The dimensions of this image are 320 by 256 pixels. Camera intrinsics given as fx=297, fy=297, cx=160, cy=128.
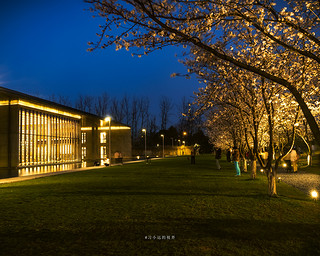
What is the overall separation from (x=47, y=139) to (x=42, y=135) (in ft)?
4.83

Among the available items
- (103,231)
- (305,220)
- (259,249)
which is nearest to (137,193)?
(103,231)

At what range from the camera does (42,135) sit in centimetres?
3922

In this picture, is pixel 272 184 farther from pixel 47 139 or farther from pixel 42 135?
pixel 47 139

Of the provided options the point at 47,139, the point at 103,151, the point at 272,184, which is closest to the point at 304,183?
the point at 272,184

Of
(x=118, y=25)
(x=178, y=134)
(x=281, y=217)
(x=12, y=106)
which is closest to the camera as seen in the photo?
(x=118, y=25)

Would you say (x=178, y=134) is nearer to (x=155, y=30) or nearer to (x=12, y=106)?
(x=12, y=106)

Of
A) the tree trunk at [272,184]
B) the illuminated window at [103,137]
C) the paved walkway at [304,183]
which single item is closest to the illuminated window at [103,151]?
the illuminated window at [103,137]

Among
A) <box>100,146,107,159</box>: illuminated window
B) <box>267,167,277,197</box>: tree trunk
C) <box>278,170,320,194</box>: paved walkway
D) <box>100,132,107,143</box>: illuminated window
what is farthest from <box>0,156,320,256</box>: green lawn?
<box>100,146,107,159</box>: illuminated window

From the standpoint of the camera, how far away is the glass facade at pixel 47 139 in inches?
1384

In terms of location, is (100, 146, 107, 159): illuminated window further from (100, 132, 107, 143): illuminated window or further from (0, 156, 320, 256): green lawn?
(0, 156, 320, 256): green lawn

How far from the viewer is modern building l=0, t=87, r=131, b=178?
→ 3100cm

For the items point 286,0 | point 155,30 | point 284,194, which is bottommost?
point 284,194

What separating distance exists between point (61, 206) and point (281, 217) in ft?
19.0

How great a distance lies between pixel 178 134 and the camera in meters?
98.4
